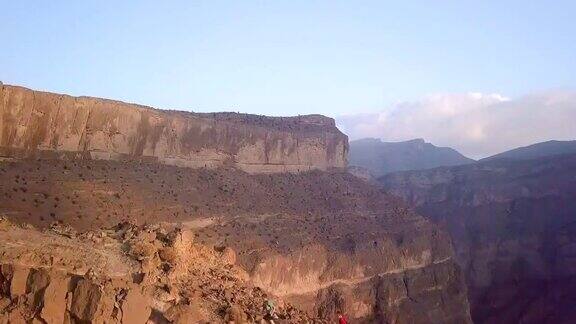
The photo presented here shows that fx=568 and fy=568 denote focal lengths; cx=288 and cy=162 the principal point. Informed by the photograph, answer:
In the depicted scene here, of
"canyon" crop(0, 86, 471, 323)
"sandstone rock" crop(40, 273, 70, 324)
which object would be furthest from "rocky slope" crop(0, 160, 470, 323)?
"sandstone rock" crop(40, 273, 70, 324)

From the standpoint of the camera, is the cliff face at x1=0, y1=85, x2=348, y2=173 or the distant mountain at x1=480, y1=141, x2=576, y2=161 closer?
the cliff face at x1=0, y1=85, x2=348, y2=173

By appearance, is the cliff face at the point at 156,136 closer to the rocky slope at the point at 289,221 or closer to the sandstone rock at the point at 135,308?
the rocky slope at the point at 289,221

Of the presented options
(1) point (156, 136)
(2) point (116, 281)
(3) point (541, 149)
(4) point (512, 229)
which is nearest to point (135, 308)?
(2) point (116, 281)

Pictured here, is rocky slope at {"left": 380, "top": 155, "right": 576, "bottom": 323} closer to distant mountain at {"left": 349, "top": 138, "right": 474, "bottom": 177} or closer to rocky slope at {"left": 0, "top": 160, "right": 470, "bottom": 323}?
rocky slope at {"left": 0, "top": 160, "right": 470, "bottom": 323}

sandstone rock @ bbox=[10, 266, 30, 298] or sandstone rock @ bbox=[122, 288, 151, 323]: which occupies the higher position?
sandstone rock @ bbox=[10, 266, 30, 298]

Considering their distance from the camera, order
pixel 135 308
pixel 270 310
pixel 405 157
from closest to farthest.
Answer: pixel 135 308, pixel 270 310, pixel 405 157

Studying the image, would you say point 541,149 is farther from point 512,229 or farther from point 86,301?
point 86,301
